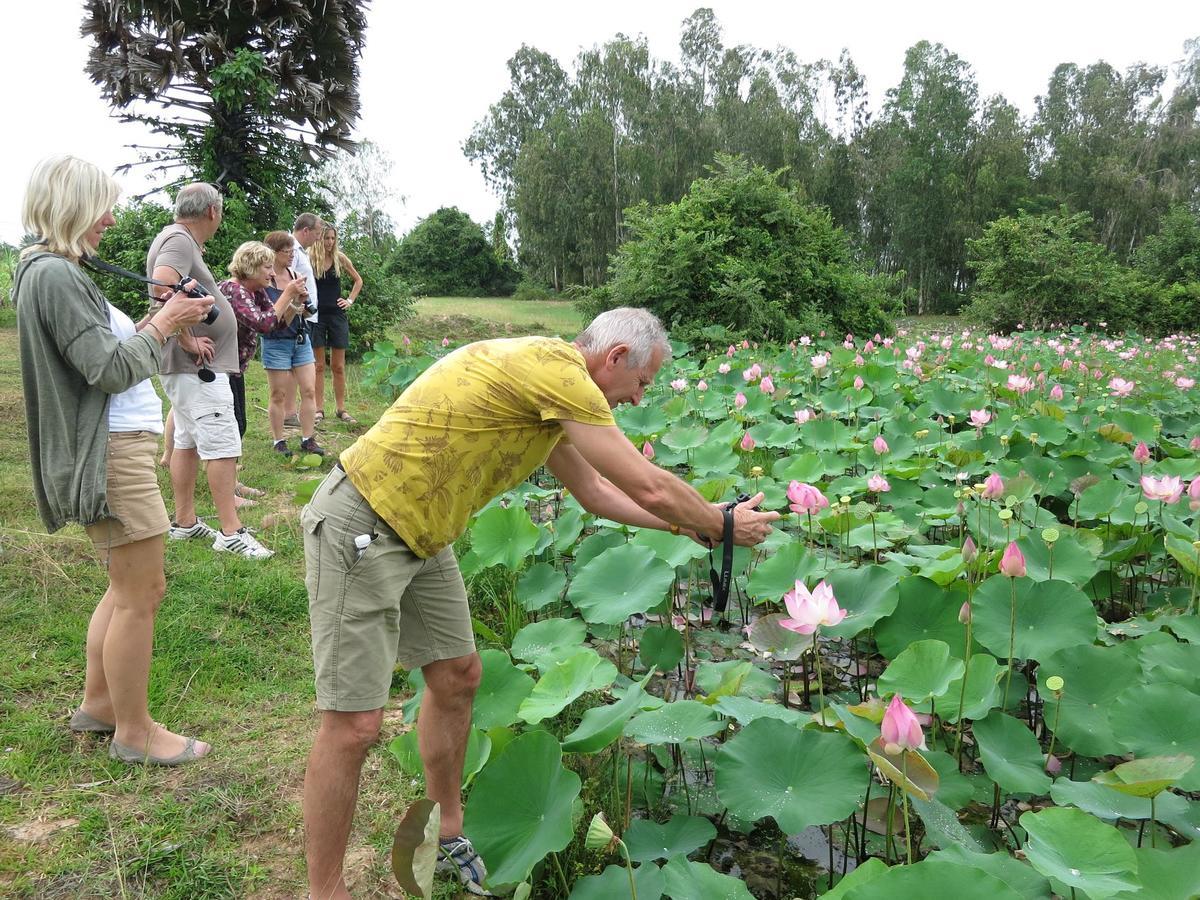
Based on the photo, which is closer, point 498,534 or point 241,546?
point 498,534

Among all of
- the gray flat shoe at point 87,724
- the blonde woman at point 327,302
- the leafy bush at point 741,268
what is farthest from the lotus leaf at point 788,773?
the leafy bush at point 741,268

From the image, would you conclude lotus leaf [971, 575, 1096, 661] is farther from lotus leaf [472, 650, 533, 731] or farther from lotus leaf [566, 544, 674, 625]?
lotus leaf [472, 650, 533, 731]

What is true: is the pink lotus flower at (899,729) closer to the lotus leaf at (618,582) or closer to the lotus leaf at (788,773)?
the lotus leaf at (788,773)

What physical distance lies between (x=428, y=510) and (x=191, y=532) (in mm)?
2530

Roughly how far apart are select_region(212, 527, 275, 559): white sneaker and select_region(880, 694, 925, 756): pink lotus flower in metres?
2.89

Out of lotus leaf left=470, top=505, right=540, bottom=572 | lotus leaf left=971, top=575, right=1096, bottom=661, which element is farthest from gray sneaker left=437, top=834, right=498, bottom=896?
lotus leaf left=971, top=575, right=1096, bottom=661

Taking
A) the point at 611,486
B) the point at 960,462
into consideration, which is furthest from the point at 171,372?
the point at 960,462

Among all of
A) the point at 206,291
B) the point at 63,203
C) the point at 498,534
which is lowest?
the point at 498,534

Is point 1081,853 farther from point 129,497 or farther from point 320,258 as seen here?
point 320,258

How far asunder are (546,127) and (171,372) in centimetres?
2501

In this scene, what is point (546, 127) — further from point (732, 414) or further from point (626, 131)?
point (732, 414)

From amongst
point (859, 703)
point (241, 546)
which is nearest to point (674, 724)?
point (859, 703)

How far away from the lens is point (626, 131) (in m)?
25.4

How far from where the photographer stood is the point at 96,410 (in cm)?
191
